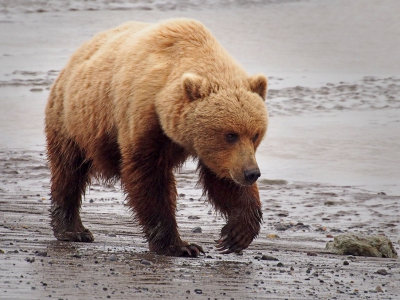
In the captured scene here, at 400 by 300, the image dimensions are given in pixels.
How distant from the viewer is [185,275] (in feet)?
20.7

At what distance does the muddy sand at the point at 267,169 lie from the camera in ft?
20.1

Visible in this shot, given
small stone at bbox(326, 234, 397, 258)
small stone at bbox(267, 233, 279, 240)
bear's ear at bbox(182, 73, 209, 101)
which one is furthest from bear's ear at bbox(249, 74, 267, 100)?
small stone at bbox(267, 233, 279, 240)

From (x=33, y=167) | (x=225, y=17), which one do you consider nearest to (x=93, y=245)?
(x=33, y=167)

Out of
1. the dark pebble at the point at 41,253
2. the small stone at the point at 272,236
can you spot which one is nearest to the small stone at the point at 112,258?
the dark pebble at the point at 41,253

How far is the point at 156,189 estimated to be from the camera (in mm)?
7141

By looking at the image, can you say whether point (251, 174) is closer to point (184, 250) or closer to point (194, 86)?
point (194, 86)

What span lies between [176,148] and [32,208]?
2511 mm

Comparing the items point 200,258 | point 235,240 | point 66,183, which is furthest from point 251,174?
point 66,183

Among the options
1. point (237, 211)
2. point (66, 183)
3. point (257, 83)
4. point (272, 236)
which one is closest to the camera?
point (257, 83)

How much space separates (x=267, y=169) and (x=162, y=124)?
14.8ft

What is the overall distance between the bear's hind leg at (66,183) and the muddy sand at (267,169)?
19 cm

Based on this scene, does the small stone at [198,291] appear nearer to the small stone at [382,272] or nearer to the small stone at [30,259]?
the small stone at [30,259]

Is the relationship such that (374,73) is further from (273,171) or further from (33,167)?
(33,167)

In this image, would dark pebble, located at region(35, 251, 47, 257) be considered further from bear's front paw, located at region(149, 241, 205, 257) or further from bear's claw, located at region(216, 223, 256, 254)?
bear's claw, located at region(216, 223, 256, 254)
